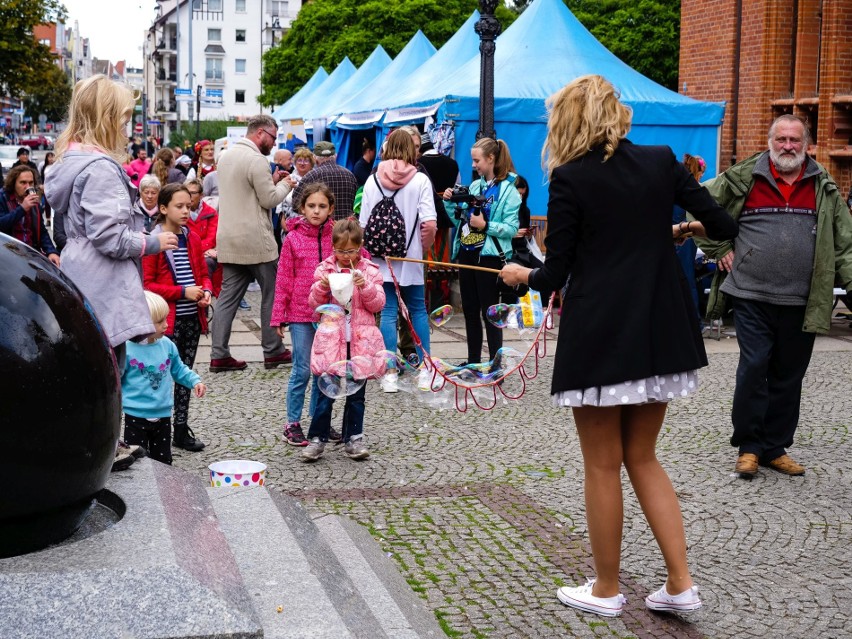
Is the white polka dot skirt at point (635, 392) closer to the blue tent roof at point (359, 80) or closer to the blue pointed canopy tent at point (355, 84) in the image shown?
the blue pointed canopy tent at point (355, 84)

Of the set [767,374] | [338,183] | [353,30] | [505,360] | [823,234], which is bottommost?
[505,360]

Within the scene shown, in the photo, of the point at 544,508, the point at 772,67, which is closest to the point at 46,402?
the point at 544,508

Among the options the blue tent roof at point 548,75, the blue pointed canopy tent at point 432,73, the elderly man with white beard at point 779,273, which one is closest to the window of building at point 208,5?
the blue pointed canopy tent at point 432,73

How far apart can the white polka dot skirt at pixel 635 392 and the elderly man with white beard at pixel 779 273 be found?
95.9 inches

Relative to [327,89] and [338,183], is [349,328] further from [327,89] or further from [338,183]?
[327,89]

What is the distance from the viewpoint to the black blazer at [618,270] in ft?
13.3

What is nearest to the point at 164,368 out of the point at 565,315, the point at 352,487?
the point at 352,487

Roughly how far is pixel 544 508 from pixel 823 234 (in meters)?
2.22

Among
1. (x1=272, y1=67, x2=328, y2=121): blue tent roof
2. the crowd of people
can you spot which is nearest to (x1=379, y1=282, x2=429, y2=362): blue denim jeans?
the crowd of people

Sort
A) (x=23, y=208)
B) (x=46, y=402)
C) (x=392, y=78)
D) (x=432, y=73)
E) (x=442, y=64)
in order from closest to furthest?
(x=46, y=402) → (x=23, y=208) → (x=432, y=73) → (x=442, y=64) → (x=392, y=78)

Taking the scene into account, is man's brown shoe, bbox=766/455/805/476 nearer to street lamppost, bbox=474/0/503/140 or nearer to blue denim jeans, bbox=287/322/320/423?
blue denim jeans, bbox=287/322/320/423

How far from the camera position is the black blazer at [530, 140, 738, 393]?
406 centimetres

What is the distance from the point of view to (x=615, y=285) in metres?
4.07

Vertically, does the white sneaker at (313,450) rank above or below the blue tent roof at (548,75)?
below
